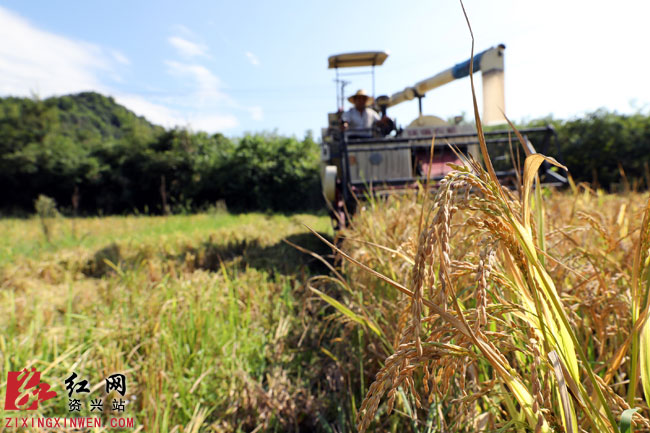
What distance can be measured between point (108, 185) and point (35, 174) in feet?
13.4

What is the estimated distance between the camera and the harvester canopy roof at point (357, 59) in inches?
302

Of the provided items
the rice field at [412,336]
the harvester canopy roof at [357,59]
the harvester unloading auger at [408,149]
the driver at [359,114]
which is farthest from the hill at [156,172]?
the rice field at [412,336]

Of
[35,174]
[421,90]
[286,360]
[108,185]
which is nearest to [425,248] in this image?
[286,360]

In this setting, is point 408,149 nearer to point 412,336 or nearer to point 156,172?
point 412,336

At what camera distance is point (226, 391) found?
186 cm

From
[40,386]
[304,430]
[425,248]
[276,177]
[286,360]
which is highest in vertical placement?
[276,177]

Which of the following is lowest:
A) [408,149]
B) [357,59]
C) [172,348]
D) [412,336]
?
[172,348]

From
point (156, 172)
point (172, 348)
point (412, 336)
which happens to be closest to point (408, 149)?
point (172, 348)

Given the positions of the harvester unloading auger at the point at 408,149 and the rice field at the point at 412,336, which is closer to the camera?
the rice field at the point at 412,336

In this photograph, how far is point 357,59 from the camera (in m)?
7.86

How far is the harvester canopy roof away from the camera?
767 cm

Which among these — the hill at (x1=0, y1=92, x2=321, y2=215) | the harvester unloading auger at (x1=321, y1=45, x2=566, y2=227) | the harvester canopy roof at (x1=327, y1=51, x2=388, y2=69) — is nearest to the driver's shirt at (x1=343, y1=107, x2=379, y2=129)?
the harvester unloading auger at (x1=321, y1=45, x2=566, y2=227)

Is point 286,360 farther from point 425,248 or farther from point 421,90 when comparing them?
point 421,90

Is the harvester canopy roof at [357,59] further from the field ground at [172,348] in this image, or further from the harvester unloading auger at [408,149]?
the field ground at [172,348]
